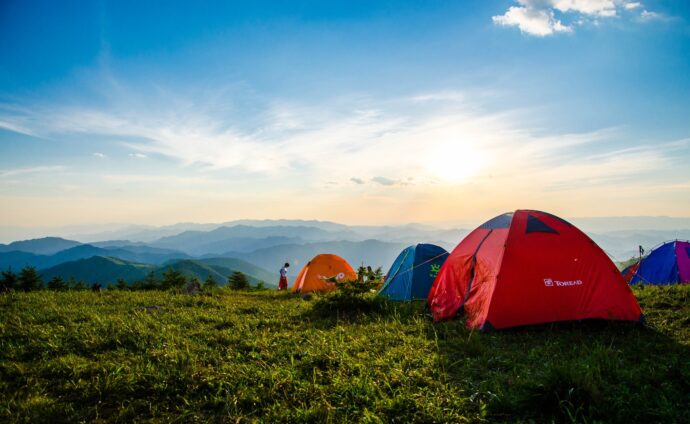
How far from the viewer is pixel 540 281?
7844 mm

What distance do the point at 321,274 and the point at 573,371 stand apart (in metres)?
15.3

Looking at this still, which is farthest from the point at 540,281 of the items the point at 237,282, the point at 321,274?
the point at 237,282

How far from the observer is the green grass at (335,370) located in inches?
171

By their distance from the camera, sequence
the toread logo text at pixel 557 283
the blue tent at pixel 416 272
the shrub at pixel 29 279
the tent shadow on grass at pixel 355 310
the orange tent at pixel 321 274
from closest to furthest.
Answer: the toread logo text at pixel 557 283 → the tent shadow on grass at pixel 355 310 → the blue tent at pixel 416 272 → the shrub at pixel 29 279 → the orange tent at pixel 321 274

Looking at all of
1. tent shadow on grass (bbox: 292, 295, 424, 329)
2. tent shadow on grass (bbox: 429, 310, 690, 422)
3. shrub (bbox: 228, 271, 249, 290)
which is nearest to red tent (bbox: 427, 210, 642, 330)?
tent shadow on grass (bbox: 429, 310, 690, 422)

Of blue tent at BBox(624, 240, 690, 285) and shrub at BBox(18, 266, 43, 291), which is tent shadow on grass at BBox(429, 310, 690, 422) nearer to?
blue tent at BBox(624, 240, 690, 285)

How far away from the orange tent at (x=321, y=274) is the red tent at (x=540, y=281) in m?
Answer: 10.6

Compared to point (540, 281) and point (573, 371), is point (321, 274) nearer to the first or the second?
point (540, 281)

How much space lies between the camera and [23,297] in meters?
11.5

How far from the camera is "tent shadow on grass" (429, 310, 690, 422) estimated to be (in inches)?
167

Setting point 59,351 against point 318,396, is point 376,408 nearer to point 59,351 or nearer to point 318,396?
point 318,396

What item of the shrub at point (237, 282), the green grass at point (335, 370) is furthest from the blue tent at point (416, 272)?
the shrub at point (237, 282)

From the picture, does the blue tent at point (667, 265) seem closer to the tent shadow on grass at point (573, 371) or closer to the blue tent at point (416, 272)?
the blue tent at point (416, 272)

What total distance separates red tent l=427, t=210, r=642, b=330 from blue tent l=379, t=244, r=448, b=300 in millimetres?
4597
